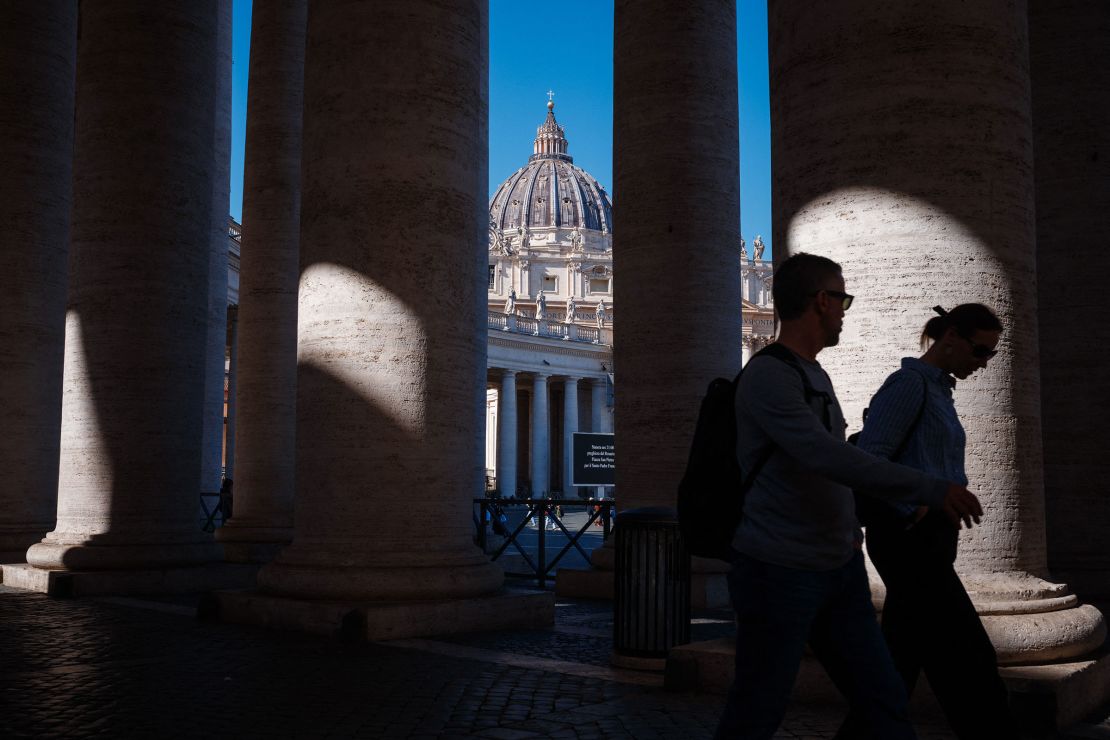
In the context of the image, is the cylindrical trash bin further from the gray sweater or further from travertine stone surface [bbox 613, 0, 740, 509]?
travertine stone surface [bbox 613, 0, 740, 509]

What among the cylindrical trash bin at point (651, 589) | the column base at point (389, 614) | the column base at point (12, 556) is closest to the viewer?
the cylindrical trash bin at point (651, 589)

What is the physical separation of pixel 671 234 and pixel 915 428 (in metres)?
12.1

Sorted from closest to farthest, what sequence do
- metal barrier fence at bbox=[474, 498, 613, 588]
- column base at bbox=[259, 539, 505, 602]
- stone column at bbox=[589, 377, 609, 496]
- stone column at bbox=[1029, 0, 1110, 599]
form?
column base at bbox=[259, 539, 505, 602] → stone column at bbox=[1029, 0, 1110, 599] → metal barrier fence at bbox=[474, 498, 613, 588] → stone column at bbox=[589, 377, 609, 496]

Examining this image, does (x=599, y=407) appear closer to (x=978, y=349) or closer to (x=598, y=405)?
(x=598, y=405)

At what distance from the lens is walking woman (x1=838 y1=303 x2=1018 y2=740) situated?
5574 millimetres

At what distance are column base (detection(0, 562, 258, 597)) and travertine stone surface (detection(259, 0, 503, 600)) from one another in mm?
4621

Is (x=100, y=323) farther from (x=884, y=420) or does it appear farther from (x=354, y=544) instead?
(x=884, y=420)

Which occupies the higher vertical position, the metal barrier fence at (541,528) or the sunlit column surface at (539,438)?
the sunlit column surface at (539,438)

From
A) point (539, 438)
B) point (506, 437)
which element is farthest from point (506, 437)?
point (539, 438)

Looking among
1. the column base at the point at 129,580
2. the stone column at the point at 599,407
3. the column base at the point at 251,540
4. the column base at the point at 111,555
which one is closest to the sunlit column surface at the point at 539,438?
the stone column at the point at 599,407

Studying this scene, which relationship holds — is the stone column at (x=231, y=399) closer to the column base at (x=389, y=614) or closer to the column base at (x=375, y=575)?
the column base at (x=389, y=614)

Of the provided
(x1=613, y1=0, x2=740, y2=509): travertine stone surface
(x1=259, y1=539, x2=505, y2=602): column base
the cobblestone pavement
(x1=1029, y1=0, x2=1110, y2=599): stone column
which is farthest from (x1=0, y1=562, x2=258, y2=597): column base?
(x1=1029, y1=0, x2=1110, y2=599): stone column

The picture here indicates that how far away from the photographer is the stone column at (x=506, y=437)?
9212 centimetres

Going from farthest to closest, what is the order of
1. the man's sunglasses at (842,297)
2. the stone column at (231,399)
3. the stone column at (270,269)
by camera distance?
the stone column at (231,399) → the stone column at (270,269) → the man's sunglasses at (842,297)
